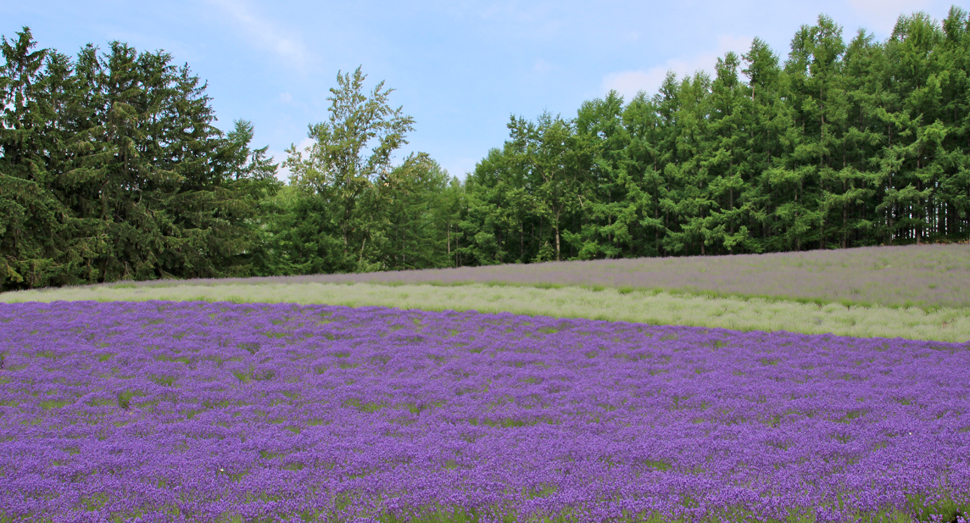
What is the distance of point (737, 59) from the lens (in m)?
44.9

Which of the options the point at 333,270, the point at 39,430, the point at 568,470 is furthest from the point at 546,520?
the point at 333,270

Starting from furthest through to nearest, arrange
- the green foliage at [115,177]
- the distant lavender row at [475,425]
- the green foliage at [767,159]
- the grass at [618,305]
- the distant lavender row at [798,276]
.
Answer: the green foliage at [767,159], the green foliage at [115,177], the distant lavender row at [798,276], the grass at [618,305], the distant lavender row at [475,425]

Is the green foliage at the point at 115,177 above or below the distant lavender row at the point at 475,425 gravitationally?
above

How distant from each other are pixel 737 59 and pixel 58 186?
48.7m

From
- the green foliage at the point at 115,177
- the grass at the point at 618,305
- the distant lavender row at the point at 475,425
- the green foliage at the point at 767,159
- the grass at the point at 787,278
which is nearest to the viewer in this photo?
the distant lavender row at the point at 475,425

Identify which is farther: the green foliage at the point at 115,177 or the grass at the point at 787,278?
the green foliage at the point at 115,177

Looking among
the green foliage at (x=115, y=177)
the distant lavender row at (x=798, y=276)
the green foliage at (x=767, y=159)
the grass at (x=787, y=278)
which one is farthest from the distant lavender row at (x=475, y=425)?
the green foliage at (x=767, y=159)

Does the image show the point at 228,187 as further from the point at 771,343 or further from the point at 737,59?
the point at 737,59

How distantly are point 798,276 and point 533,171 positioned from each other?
111ft

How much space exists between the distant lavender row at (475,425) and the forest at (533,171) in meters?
23.1

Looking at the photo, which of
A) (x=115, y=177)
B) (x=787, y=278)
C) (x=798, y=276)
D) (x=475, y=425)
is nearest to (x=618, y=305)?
(x=787, y=278)

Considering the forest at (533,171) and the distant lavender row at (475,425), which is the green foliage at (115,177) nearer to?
the forest at (533,171)

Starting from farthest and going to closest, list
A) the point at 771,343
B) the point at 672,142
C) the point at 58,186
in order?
the point at 672,142, the point at 58,186, the point at 771,343

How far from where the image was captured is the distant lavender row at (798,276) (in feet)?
51.4
